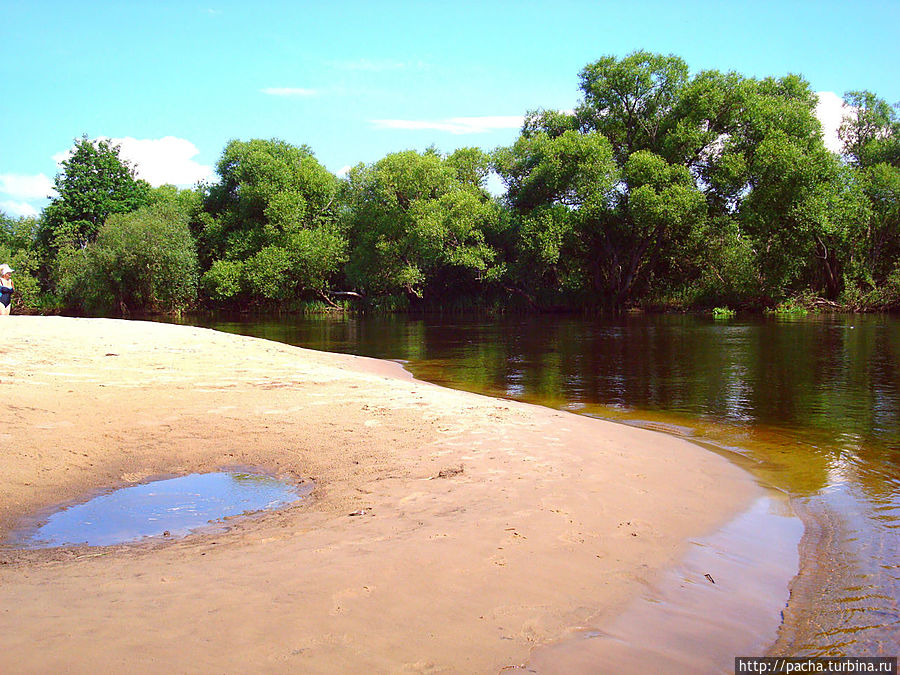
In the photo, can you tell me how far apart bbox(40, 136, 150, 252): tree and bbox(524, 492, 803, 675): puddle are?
5743 centimetres

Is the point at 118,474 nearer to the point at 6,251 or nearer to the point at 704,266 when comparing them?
the point at 704,266

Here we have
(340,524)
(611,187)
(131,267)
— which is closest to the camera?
(340,524)

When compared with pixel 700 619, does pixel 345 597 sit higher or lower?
higher

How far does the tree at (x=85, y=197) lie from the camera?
5281 centimetres

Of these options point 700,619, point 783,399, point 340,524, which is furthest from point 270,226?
point 700,619

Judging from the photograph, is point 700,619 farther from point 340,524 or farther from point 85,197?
point 85,197

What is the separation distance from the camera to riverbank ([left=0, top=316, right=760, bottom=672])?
3066 millimetres

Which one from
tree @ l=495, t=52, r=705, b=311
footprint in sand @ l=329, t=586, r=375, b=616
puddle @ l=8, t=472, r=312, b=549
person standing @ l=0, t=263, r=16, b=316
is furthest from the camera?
tree @ l=495, t=52, r=705, b=311

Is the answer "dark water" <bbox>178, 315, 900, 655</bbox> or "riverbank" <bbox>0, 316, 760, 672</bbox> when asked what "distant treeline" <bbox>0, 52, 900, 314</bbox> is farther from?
"riverbank" <bbox>0, 316, 760, 672</bbox>

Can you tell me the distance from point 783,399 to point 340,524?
999cm

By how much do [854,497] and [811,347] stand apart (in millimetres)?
15624

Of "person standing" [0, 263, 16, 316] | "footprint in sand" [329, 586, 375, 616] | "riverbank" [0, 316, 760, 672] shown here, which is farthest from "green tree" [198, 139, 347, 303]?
"footprint in sand" [329, 586, 375, 616]

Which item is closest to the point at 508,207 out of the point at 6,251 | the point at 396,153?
the point at 396,153

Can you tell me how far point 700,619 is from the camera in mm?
3635
